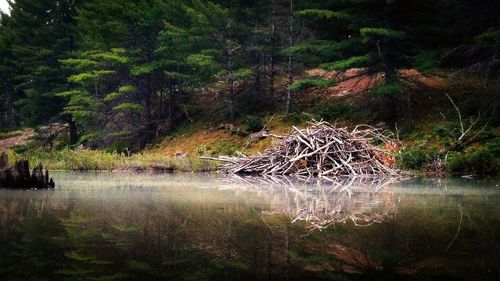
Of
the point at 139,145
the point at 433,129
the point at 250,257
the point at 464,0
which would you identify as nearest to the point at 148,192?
the point at 250,257

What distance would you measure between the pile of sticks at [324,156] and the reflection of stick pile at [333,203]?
305cm

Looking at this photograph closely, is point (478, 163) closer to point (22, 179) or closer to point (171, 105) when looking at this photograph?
point (22, 179)

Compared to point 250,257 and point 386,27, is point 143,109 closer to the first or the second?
point 386,27

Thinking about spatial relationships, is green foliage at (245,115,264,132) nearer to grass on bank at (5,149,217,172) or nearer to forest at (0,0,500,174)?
forest at (0,0,500,174)

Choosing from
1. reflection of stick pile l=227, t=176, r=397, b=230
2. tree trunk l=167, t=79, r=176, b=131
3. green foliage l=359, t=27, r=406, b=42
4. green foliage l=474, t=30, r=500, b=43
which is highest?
green foliage l=359, t=27, r=406, b=42

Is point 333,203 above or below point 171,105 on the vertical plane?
below

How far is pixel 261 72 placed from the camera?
95.3ft

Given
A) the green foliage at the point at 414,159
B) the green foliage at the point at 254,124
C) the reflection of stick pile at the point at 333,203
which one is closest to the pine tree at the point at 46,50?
the green foliage at the point at 254,124

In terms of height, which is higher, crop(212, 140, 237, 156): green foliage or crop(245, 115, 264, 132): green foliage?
crop(245, 115, 264, 132): green foliage

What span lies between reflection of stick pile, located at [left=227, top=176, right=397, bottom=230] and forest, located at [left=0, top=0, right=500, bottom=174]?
6238 millimetres

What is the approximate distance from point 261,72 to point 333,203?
21201 millimetres

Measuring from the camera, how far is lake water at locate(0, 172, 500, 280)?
383 centimetres

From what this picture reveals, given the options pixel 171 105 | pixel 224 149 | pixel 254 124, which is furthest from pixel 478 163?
pixel 171 105

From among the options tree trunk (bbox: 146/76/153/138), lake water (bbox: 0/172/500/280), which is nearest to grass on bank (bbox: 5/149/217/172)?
lake water (bbox: 0/172/500/280)
